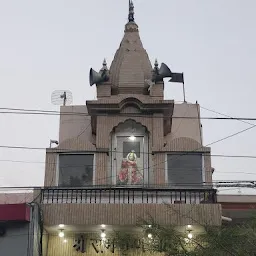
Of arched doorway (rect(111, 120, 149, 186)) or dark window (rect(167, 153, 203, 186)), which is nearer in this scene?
dark window (rect(167, 153, 203, 186))

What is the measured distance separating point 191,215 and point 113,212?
2.07 m

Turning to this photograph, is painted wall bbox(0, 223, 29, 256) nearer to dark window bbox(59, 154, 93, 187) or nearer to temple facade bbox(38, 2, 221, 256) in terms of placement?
temple facade bbox(38, 2, 221, 256)

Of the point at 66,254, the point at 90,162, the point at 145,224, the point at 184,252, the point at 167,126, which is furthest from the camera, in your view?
the point at 167,126

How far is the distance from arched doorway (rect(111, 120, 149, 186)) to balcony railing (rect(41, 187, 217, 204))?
1.13m

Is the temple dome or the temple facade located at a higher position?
the temple dome

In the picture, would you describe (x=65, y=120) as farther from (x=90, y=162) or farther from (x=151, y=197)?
(x=151, y=197)

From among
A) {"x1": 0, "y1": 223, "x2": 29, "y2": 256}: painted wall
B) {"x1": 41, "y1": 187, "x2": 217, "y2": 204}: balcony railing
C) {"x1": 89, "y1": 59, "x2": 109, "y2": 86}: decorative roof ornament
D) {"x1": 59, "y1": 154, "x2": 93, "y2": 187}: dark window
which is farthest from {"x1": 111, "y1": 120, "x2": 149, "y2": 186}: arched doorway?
{"x1": 0, "y1": 223, "x2": 29, "y2": 256}: painted wall

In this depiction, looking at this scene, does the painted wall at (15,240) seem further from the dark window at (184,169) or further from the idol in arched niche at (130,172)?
the dark window at (184,169)

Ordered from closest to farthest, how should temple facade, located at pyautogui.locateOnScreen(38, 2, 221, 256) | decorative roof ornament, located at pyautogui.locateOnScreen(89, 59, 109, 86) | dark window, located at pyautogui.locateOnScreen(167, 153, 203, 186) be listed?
temple facade, located at pyautogui.locateOnScreen(38, 2, 221, 256), dark window, located at pyautogui.locateOnScreen(167, 153, 203, 186), decorative roof ornament, located at pyautogui.locateOnScreen(89, 59, 109, 86)

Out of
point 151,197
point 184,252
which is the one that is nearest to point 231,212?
point 151,197

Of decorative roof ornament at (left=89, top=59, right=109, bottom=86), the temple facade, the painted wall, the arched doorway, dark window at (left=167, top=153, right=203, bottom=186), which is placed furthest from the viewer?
decorative roof ornament at (left=89, top=59, right=109, bottom=86)

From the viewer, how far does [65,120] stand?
67.2 feet

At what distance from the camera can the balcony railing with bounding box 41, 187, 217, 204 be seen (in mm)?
16609

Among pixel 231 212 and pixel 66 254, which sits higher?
pixel 231 212
